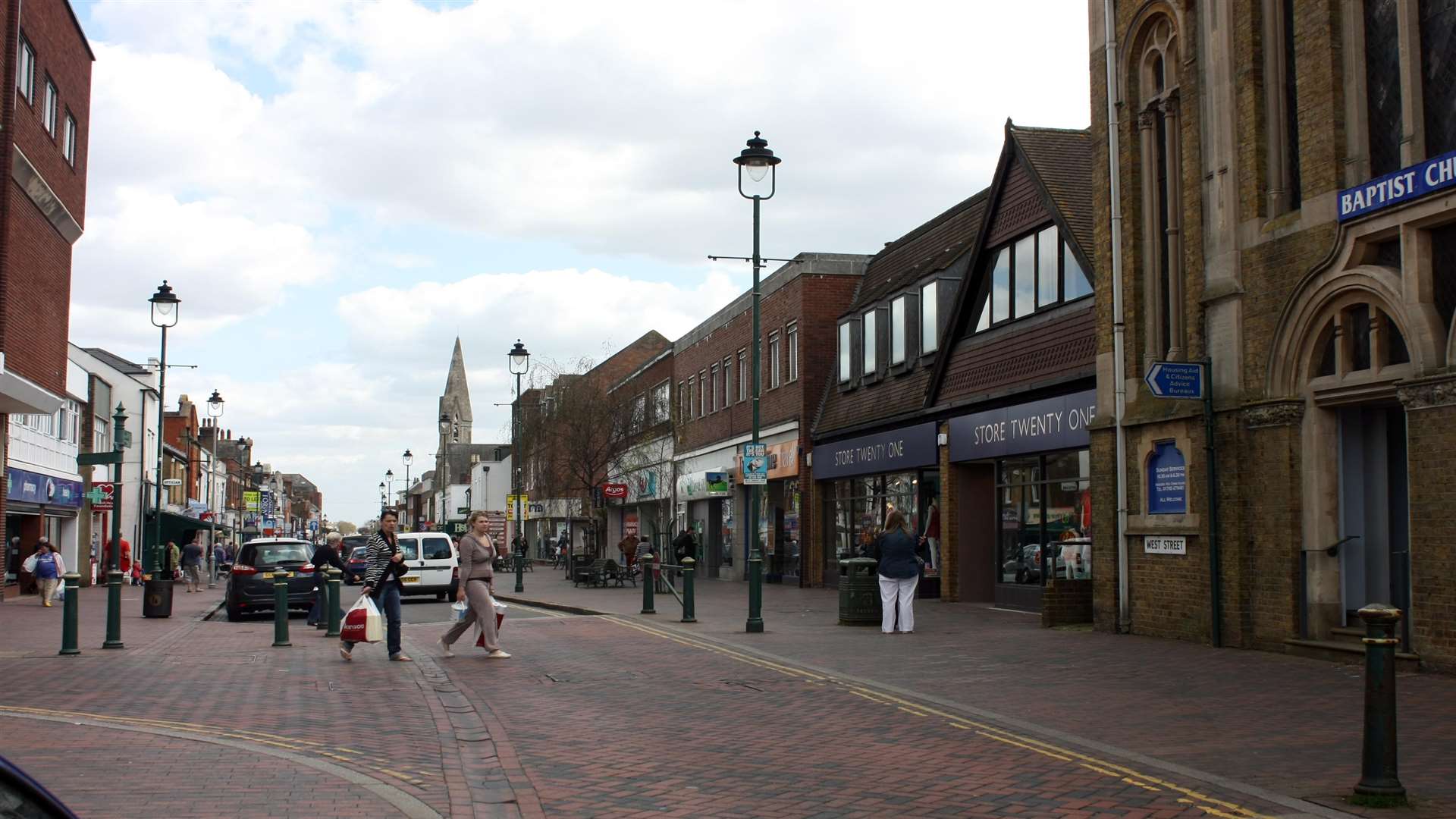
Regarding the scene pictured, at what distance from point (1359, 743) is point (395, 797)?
20.1 ft

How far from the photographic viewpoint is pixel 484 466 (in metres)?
110

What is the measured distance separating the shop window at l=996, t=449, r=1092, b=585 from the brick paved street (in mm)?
4378

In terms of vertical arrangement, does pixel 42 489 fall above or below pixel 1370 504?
above

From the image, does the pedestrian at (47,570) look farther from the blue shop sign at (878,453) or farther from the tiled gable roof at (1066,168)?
the tiled gable roof at (1066,168)

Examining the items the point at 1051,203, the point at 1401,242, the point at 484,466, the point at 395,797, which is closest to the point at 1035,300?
the point at 1051,203

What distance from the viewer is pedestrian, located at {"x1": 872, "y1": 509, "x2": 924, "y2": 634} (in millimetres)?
19000

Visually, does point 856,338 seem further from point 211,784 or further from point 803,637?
point 211,784

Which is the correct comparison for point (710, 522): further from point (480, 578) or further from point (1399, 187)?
point (1399, 187)

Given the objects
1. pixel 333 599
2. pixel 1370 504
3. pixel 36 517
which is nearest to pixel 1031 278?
pixel 1370 504

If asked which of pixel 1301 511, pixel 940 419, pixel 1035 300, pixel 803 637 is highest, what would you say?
pixel 1035 300

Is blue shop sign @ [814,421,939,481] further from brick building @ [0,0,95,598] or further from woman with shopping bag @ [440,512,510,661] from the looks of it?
brick building @ [0,0,95,598]

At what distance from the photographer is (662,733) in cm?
998

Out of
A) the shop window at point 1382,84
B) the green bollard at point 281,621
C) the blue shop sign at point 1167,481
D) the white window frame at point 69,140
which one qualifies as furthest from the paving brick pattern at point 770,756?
the white window frame at point 69,140

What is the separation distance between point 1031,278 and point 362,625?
12.9 metres
